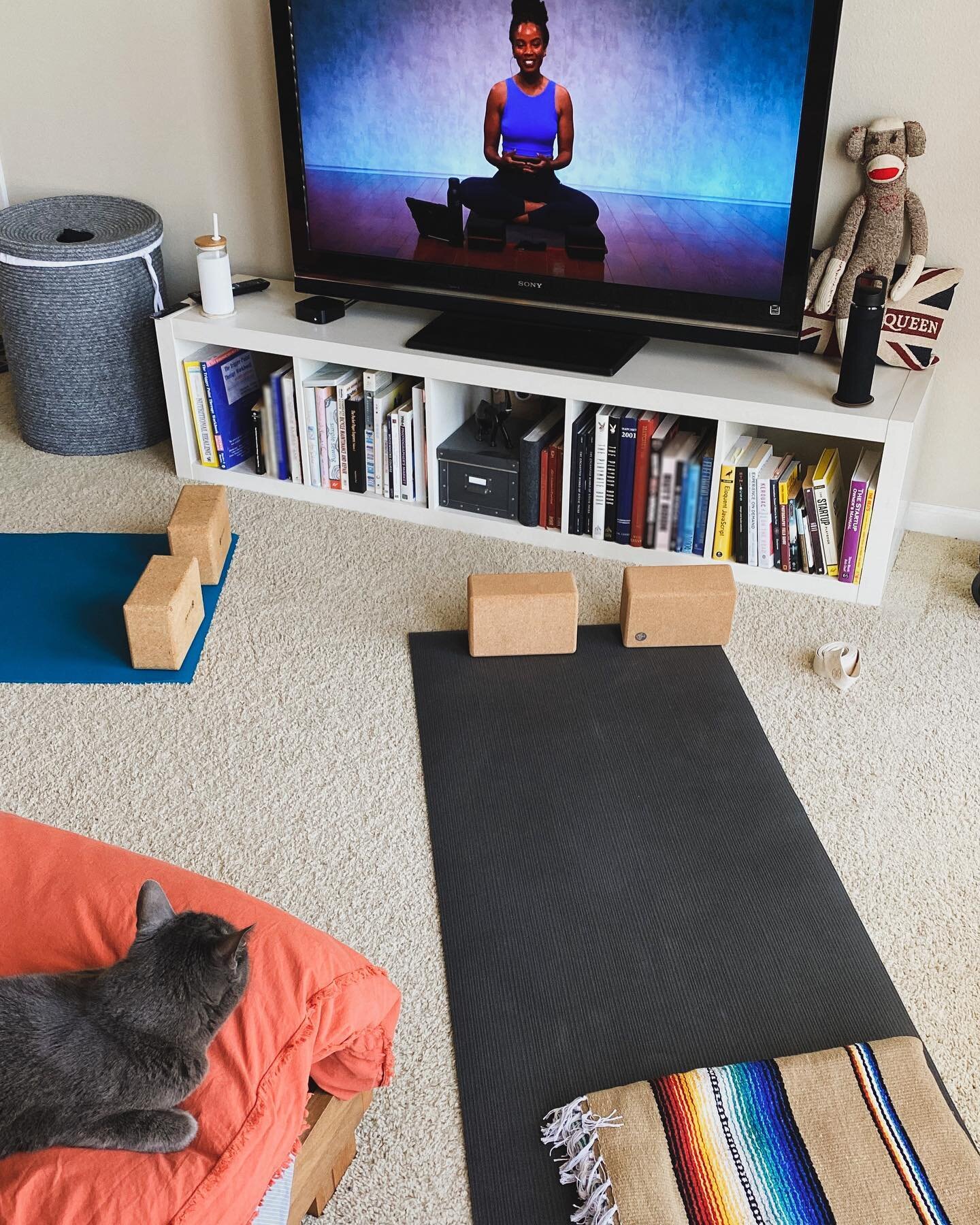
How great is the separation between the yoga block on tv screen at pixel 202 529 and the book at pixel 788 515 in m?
1.28

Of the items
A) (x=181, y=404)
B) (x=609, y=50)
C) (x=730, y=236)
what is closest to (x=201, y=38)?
(x=181, y=404)

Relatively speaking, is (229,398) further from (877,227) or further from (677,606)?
(877,227)

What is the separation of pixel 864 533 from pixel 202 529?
4.78 feet

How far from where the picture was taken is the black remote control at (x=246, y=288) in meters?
3.06

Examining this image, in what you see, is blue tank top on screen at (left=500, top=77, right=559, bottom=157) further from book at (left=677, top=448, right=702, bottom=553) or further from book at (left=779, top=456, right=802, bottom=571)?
book at (left=779, top=456, right=802, bottom=571)

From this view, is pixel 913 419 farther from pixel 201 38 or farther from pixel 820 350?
pixel 201 38

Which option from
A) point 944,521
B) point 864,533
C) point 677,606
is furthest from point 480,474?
point 944,521

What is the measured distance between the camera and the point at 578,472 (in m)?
2.69

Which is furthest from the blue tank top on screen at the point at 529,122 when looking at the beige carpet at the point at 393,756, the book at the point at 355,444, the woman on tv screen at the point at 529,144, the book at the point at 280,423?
the beige carpet at the point at 393,756

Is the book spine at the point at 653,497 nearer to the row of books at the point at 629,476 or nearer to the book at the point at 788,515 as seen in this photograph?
the row of books at the point at 629,476

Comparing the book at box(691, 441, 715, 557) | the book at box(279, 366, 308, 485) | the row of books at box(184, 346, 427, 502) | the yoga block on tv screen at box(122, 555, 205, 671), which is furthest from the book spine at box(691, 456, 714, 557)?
the yoga block on tv screen at box(122, 555, 205, 671)

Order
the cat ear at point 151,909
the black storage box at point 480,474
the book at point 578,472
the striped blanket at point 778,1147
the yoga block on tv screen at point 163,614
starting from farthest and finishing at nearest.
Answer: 1. the black storage box at point 480,474
2. the book at point 578,472
3. the yoga block on tv screen at point 163,614
4. the striped blanket at point 778,1147
5. the cat ear at point 151,909

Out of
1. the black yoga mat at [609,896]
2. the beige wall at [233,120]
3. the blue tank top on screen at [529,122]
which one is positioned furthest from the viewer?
the blue tank top on screen at [529,122]

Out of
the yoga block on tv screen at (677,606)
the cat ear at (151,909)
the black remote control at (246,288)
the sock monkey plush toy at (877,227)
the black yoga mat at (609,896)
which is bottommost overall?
the black yoga mat at (609,896)
